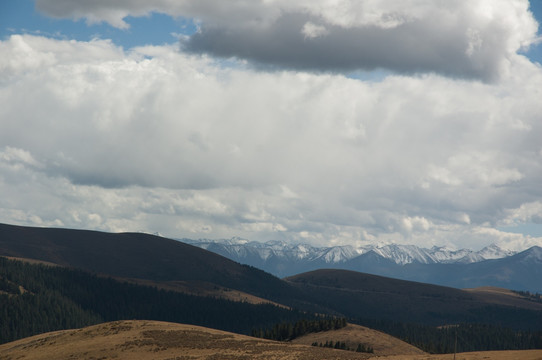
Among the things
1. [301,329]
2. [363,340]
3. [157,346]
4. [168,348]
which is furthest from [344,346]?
[157,346]

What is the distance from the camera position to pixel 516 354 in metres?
77.6

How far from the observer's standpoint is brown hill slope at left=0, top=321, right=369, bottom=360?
87075 mm

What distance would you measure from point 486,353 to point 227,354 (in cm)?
3852

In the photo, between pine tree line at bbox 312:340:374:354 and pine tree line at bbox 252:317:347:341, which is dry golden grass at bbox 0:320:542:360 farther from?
pine tree line at bbox 252:317:347:341

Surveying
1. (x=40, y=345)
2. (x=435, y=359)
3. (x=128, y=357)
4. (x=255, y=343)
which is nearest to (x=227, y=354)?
(x=255, y=343)

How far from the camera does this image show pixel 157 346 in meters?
95.4

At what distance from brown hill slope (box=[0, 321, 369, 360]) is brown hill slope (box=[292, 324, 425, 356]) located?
4695 centimetres

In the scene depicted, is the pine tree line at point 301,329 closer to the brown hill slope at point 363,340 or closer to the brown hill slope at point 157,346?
the brown hill slope at point 363,340

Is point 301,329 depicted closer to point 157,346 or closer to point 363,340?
point 363,340

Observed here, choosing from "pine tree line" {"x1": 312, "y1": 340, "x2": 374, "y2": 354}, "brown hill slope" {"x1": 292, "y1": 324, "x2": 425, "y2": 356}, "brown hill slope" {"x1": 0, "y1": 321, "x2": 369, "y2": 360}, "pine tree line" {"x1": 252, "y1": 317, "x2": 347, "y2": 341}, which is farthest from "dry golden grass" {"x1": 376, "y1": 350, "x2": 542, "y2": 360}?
"pine tree line" {"x1": 252, "y1": 317, "x2": 347, "y2": 341}

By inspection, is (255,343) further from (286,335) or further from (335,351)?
(286,335)

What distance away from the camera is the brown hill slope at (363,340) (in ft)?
455

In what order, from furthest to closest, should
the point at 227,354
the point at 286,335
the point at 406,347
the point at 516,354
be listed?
the point at 286,335
the point at 406,347
the point at 227,354
the point at 516,354

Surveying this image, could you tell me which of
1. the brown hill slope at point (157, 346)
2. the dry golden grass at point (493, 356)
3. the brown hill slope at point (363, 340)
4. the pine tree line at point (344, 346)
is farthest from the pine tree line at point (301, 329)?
the dry golden grass at point (493, 356)
